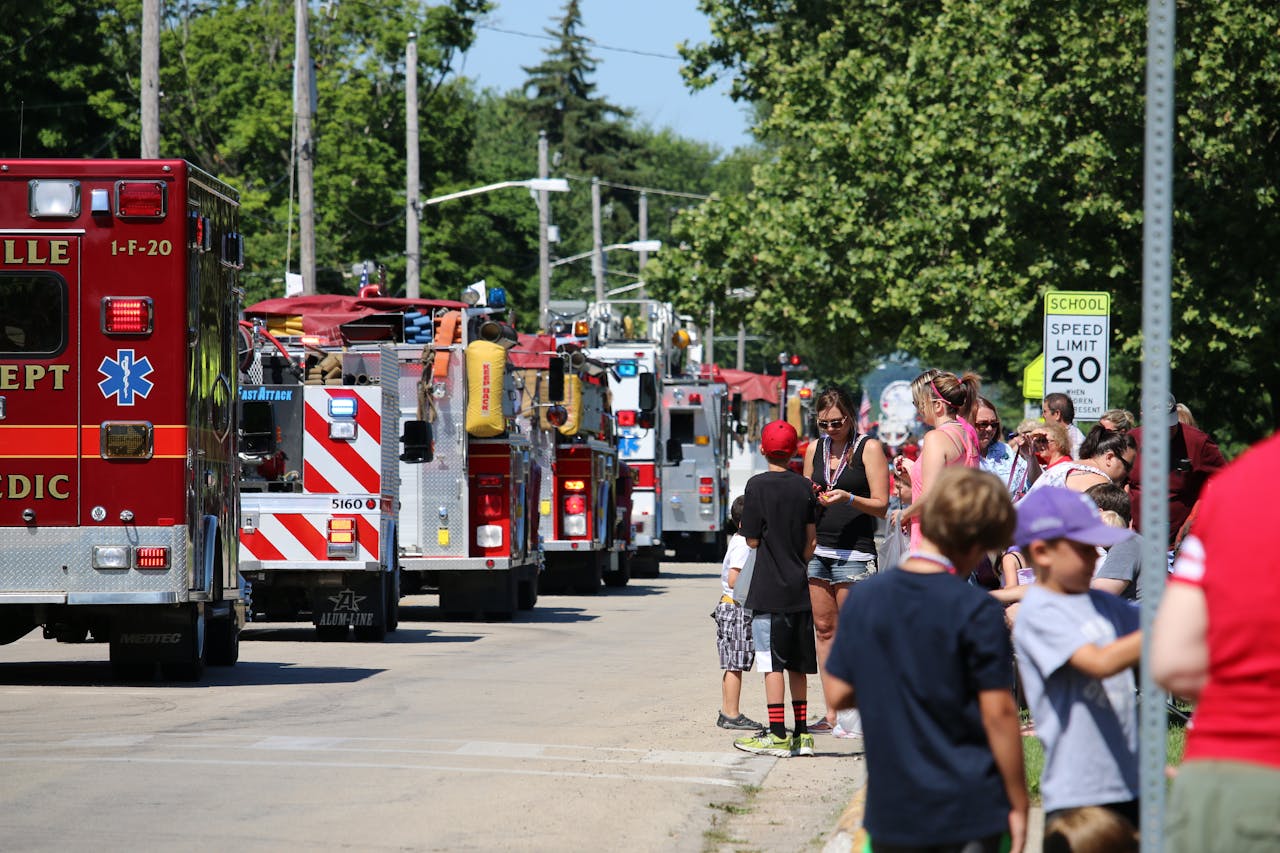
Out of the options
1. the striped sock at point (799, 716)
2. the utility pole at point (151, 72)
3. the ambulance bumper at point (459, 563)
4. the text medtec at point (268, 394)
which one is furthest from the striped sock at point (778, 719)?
the utility pole at point (151, 72)

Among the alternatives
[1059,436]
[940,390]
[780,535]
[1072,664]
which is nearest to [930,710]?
[1072,664]

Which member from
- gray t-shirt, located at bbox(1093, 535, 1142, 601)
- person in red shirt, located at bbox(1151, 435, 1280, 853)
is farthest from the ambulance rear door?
person in red shirt, located at bbox(1151, 435, 1280, 853)

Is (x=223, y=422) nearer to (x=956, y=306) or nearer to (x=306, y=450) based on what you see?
(x=306, y=450)

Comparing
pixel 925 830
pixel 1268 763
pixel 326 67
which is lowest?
pixel 925 830

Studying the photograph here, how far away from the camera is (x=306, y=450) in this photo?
57.7ft

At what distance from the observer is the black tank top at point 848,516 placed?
11086mm

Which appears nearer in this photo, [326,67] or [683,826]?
[683,826]

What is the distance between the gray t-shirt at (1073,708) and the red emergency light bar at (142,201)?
9.38m

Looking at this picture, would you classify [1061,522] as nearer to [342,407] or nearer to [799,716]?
[799,716]

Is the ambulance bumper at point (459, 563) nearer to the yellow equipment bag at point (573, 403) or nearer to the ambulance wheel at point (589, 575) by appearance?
the yellow equipment bag at point (573, 403)

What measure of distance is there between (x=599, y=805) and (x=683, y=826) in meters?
0.58

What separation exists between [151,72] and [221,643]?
1094cm

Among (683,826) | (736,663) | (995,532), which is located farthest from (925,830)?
(736,663)

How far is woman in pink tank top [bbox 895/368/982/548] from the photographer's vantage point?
10031 millimetres
